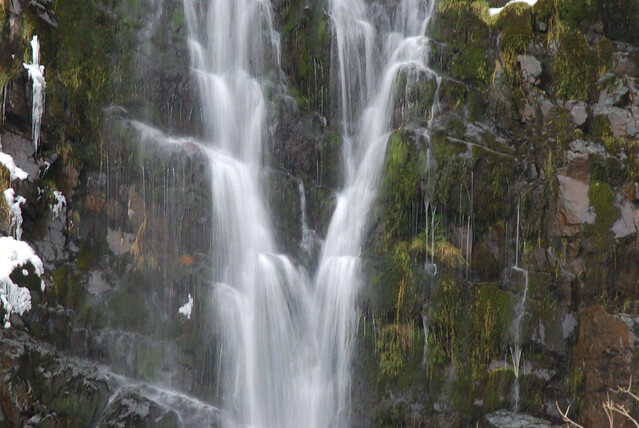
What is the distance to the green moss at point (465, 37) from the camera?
37.3 feet

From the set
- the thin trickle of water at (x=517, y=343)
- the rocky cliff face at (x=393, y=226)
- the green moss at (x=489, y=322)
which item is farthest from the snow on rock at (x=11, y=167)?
the thin trickle of water at (x=517, y=343)

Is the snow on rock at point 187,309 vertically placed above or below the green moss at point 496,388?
above

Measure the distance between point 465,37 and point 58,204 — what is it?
6988 millimetres

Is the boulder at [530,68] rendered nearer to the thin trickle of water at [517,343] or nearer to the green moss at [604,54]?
the green moss at [604,54]

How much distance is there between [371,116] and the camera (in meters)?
11.4

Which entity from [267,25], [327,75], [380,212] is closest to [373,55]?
[327,75]

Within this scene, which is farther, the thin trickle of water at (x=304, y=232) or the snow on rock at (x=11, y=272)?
the thin trickle of water at (x=304, y=232)

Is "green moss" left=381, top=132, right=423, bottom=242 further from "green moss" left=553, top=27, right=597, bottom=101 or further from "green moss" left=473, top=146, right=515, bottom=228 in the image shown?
"green moss" left=553, top=27, right=597, bottom=101

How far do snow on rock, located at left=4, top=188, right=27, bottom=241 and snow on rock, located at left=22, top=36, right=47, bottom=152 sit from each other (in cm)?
81

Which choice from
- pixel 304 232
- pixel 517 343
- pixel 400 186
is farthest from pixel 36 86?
pixel 517 343

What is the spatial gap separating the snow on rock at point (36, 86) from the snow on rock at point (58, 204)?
0.71 m

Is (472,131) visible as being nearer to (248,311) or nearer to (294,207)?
(294,207)

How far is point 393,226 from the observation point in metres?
10.3

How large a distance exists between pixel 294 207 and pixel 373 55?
10.1 ft
